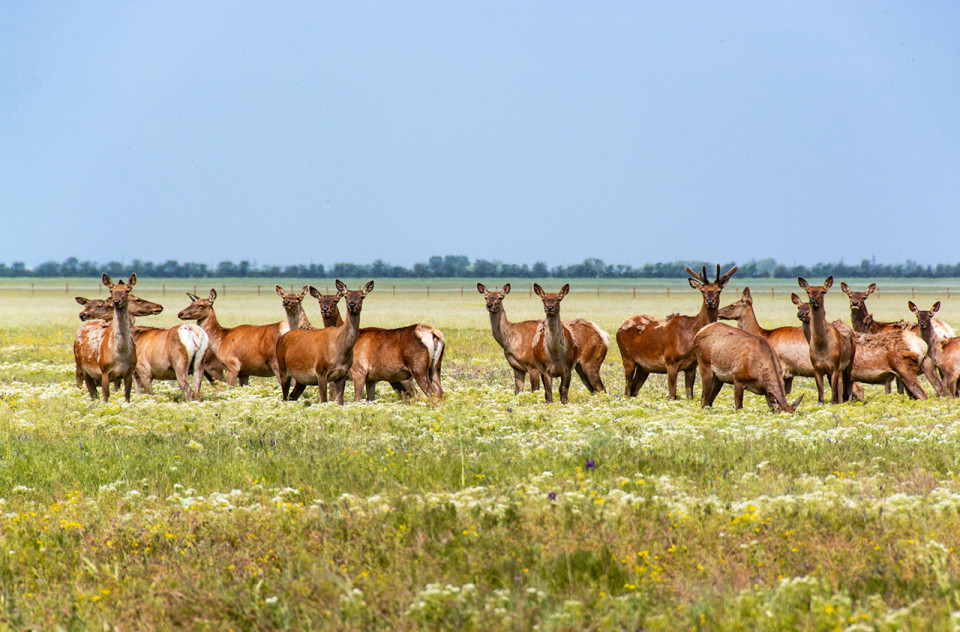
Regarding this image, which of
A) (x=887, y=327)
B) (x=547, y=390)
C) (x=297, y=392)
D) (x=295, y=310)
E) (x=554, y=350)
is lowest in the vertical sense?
(x=297, y=392)

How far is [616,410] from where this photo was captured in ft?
47.3

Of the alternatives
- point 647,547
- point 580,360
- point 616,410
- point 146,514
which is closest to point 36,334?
point 580,360

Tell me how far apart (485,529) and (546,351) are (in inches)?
430

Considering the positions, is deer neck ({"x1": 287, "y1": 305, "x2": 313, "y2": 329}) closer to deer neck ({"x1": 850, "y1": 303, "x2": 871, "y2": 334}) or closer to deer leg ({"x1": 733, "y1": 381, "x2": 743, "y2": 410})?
deer leg ({"x1": 733, "y1": 381, "x2": 743, "y2": 410})

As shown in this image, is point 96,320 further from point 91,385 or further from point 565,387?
point 565,387

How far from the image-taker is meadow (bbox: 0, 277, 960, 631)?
561 cm

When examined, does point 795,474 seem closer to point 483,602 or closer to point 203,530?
point 483,602

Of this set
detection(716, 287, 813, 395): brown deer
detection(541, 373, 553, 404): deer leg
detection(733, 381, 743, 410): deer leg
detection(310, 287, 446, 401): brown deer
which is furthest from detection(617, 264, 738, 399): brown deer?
detection(310, 287, 446, 401): brown deer

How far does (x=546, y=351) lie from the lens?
58.0 feet

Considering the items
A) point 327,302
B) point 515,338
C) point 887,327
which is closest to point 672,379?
point 515,338

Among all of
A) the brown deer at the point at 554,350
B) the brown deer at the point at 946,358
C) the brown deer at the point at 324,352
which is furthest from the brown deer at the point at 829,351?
the brown deer at the point at 324,352

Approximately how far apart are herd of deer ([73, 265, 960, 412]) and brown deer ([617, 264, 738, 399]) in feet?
0.09

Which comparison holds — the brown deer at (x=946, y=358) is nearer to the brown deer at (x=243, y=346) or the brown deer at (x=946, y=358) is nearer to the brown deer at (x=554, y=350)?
the brown deer at (x=554, y=350)

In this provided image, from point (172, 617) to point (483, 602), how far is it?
2.06 meters
